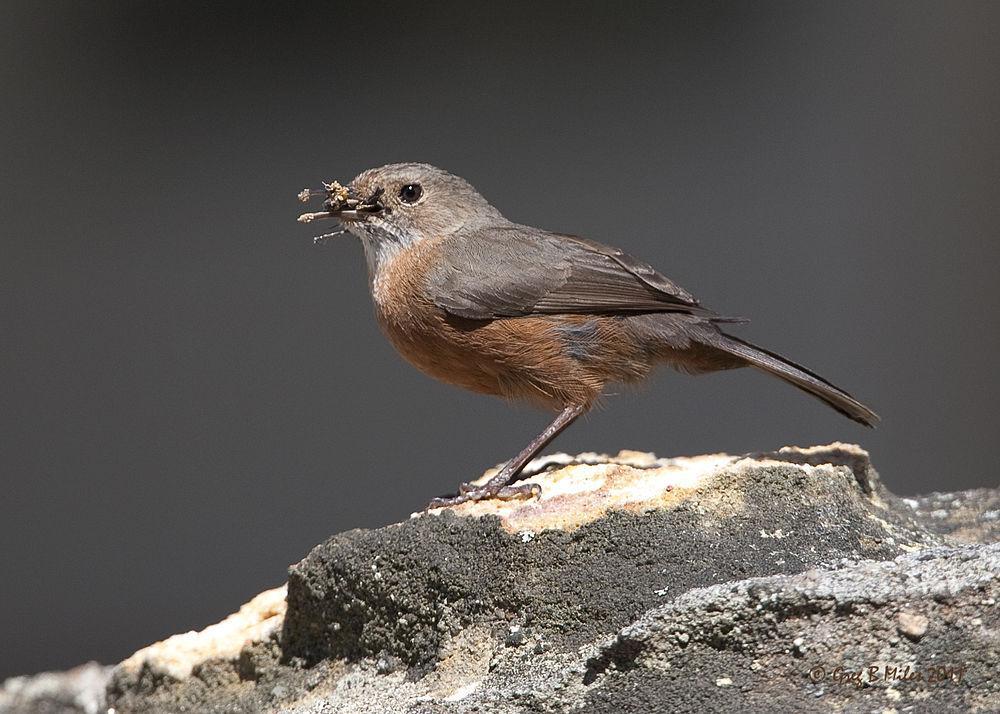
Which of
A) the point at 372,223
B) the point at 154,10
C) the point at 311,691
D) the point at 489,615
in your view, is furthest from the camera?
the point at 154,10

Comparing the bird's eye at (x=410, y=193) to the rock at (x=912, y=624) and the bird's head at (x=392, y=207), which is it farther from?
the rock at (x=912, y=624)

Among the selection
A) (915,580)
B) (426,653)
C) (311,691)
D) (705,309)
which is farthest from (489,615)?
(705,309)

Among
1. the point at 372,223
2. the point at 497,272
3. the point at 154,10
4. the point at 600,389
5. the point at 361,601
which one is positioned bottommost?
the point at 361,601

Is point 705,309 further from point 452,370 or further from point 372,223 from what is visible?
point 372,223

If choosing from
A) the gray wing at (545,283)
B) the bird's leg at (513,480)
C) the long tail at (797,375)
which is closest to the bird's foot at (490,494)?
the bird's leg at (513,480)

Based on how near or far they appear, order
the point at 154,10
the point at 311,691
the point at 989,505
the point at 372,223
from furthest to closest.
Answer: the point at 154,10 < the point at 372,223 < the point at 989,505 < the point at 311,691

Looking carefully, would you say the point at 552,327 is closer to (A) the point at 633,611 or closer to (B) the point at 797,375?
(B) the point at 797,375

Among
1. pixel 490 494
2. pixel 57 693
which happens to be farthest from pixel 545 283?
pixel 57 693
